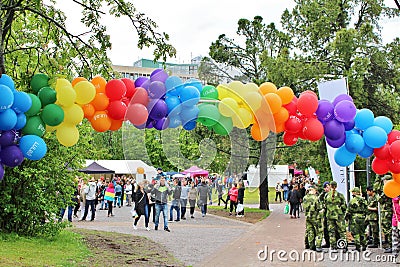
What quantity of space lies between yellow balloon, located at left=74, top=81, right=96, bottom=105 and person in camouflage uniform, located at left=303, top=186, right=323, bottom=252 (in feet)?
23.7

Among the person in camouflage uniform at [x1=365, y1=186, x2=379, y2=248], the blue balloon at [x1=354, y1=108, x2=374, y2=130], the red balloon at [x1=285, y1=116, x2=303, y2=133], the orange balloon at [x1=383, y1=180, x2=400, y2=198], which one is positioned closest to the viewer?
the red balloon at [x1=285, y1=116, x2=303, y2=133]

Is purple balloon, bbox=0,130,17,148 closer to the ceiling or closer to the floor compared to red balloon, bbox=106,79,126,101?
closer to the floor

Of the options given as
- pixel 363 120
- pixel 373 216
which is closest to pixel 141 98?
pixel 363 120

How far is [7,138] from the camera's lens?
231 inches

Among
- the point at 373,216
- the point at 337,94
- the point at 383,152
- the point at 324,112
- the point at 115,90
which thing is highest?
the point at 337,94

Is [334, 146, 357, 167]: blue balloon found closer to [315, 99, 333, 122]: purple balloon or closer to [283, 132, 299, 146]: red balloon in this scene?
[315, 99, 333, 122]: purple balloon

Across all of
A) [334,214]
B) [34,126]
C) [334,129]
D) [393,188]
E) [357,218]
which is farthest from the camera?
[357,218]

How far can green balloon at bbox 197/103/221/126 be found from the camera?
618 centimetres

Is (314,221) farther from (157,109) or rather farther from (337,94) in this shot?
(157,109)

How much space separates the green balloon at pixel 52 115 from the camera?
595 centimetres

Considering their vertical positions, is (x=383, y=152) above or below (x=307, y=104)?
below

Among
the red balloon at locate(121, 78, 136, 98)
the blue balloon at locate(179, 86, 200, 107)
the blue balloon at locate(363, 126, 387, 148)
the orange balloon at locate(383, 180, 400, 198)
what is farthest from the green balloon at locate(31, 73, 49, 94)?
the orange balloon at locate(383, 180, 400, 198)

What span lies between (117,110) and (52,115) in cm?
85

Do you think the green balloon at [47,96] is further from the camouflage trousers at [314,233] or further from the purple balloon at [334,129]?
the camouflage trousers at [314,233]
